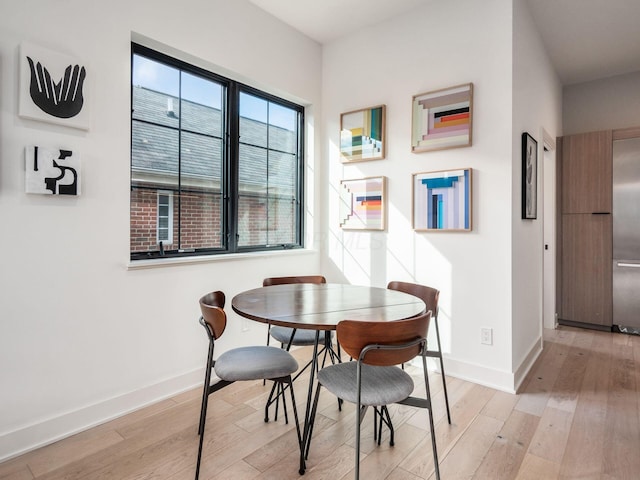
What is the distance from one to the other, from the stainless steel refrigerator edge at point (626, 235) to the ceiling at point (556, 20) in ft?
3.52

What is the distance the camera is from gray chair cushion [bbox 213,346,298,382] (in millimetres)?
1767

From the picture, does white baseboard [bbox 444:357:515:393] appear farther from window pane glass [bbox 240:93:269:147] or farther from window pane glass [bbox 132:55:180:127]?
window pane glass [bbox 132:55:180:127]

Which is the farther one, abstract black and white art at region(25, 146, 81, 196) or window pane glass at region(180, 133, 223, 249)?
window pane glass at region(180, 133, 223, 249)

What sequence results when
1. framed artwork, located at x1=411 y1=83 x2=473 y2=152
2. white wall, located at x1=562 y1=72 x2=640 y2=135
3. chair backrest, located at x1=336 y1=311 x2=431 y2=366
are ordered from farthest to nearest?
white wall, located at x1=562 y1=72 x2=640 y2=135 → framed artwork, located at x1=411 y1=83 x2=473 y2=152 → chair backrest, located at x1=336 y1=311 x2=431 y2=366

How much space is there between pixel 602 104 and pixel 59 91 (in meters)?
5.69

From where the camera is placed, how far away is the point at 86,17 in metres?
2.10

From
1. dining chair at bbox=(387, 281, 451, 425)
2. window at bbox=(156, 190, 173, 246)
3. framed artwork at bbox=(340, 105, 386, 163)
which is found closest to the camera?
dining chair at bbox=(387, 281, 451, 425)

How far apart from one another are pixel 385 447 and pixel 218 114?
263 centimetres

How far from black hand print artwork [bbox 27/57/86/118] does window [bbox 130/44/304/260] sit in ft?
1.36

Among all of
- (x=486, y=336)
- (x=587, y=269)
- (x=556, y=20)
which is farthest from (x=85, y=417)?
(x=587, y=269)

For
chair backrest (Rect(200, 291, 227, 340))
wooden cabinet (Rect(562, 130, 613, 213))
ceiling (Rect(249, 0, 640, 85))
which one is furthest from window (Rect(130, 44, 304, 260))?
wooden cabinet (Rect(562, 130, 613, 213))

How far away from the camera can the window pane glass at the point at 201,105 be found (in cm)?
276

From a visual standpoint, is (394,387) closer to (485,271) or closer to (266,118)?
(485,271)

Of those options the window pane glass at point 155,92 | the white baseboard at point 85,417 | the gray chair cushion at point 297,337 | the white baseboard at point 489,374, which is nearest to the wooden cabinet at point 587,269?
the white baseboard at point 489,374
